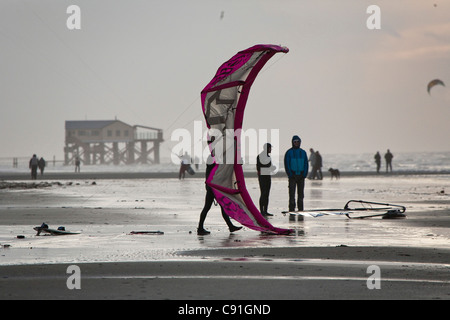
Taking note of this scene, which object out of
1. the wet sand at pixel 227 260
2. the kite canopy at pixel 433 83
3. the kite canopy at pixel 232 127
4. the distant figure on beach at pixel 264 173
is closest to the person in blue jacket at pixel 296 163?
the distant figure on beach at pixel 264 173

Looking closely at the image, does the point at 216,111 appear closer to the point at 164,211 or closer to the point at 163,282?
the point at 163,282

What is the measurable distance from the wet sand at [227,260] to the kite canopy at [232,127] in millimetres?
519

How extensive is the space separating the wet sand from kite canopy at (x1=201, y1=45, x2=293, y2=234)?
0.52 meters

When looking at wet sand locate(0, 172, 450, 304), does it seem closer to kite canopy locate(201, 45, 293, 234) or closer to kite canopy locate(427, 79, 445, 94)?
kite canopy locate(201, 45, 293, 234)

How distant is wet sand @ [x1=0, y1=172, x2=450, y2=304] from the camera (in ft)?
25.6

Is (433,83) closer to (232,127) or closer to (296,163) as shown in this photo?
(296,163)

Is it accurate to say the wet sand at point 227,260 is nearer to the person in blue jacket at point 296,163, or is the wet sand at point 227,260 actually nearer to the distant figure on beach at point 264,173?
the distant figure on beach at point 264,173

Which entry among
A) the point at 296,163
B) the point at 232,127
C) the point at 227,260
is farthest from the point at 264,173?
the point at 227,260

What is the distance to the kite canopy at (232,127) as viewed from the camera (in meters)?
13.0

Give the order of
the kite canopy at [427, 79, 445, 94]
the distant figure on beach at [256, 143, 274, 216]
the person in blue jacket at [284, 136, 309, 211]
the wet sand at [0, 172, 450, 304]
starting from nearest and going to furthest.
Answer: the wet sand at [0, 172, 450, 304], the person in blue jacket at [284, 136, 309, 211], the distant figure on beach at [256, 143, 274, 216], the kite canopy at [427, 79, 445, 94]

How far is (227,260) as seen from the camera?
10133mm

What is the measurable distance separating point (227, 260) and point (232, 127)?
11.6ft

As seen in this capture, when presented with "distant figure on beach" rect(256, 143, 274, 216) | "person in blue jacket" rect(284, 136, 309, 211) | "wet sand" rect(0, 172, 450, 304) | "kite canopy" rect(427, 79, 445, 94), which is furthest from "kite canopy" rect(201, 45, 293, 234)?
"kite canopy" rect(427, 79, 445, 94)
